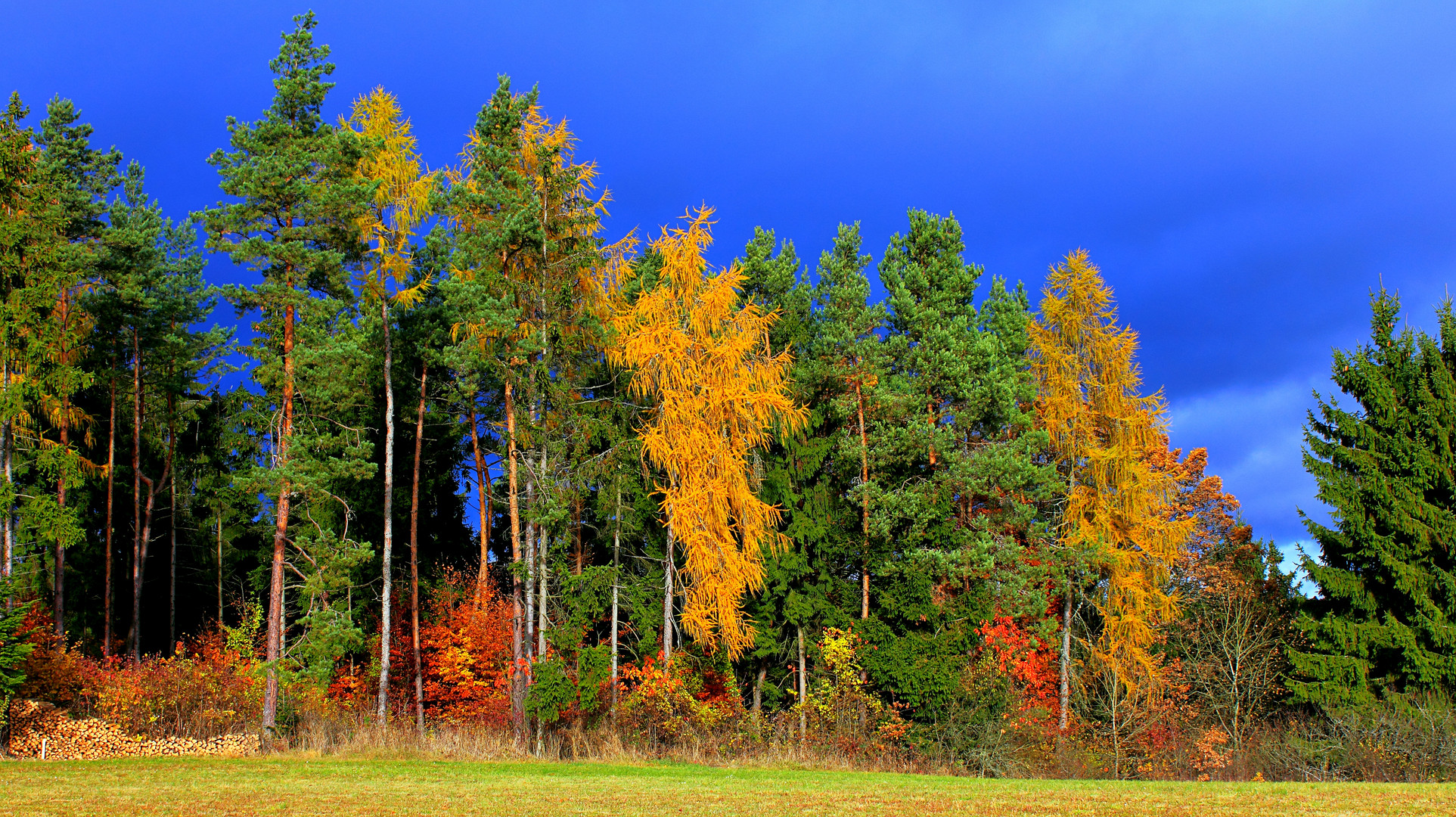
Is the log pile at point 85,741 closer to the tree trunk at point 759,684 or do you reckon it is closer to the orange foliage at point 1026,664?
the tree trunk at point 759,684

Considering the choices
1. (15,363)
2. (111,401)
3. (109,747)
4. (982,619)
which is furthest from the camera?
(111,401)

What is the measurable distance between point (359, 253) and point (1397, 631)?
25.4m

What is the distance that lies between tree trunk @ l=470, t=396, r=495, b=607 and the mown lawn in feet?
34.4

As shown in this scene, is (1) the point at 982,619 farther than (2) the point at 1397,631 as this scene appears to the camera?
Yes

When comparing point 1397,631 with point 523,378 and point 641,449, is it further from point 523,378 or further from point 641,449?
point 523,378

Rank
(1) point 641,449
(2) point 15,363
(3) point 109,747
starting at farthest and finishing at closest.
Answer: (1) point 641,449
(2) point 15,363
(3) point 109,747

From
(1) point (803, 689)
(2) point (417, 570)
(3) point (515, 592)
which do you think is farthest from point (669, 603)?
(2) point (417, 570)

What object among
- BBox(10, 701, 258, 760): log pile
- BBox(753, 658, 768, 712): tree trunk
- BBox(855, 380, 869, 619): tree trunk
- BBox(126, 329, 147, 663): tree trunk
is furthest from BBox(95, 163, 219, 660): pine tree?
BBox(855, 380, 869, 619): tree trunk

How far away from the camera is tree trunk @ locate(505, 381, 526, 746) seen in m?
20.8

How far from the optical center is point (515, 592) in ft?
72.9

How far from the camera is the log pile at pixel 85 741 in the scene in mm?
18281

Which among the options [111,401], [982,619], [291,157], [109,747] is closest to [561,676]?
[109,747]

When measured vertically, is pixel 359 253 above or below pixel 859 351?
above

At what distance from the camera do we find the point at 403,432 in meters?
28.9
